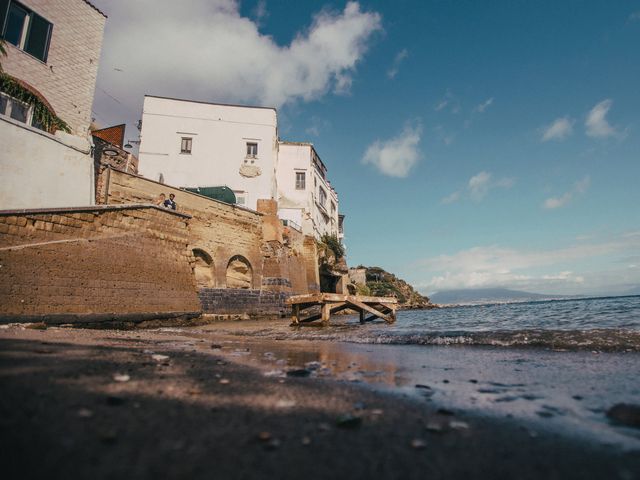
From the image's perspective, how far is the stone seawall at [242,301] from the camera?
16.6 meters

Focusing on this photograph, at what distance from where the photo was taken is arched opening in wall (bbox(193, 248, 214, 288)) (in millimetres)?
17516

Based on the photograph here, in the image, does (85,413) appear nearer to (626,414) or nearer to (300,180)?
(626,414)

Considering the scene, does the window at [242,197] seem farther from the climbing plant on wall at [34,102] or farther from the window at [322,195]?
the climbing plant on wall at [34,102]

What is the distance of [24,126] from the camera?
9.80 meters

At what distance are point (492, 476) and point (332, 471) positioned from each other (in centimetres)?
61

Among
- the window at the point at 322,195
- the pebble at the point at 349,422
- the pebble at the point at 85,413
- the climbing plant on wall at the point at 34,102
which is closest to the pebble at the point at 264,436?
the pebble at the point at 349,422

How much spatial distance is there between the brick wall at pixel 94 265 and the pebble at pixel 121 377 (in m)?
7.44

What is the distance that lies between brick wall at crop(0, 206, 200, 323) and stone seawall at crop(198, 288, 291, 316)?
8.78 feet

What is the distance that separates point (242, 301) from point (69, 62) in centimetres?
1372

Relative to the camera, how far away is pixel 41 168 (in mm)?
10242

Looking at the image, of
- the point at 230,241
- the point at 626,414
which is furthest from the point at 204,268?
the point at 626,414

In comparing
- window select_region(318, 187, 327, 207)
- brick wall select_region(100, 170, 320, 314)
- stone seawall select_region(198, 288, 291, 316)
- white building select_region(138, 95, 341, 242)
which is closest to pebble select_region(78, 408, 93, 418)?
brick wall select_region(100, 170, 320, 314)

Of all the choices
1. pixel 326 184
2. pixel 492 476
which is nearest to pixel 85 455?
pixel 492 476

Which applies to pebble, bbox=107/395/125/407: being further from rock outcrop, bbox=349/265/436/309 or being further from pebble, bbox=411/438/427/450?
rock outcrop, bbox=349/265/436/309
